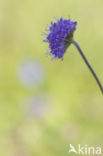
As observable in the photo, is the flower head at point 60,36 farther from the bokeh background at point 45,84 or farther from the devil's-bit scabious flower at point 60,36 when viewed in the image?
the bokeh background at point 45,84

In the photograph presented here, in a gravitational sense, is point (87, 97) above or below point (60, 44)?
below

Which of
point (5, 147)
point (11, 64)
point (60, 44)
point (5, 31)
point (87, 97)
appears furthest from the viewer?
point (5, 31)

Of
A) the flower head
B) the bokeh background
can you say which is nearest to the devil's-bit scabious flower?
the flower head

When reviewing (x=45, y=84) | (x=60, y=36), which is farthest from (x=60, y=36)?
(x=45, y=84)

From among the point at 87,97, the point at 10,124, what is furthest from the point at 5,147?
the point at 87,97

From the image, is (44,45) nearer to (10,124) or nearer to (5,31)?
(5,31)

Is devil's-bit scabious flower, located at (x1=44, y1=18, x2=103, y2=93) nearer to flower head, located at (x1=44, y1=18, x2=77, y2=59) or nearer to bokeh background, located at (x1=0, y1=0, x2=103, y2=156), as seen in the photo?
flower head, located at (x1=44, y1=18, x2=77, y2=59)

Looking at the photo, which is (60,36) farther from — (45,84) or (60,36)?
(45,84)
